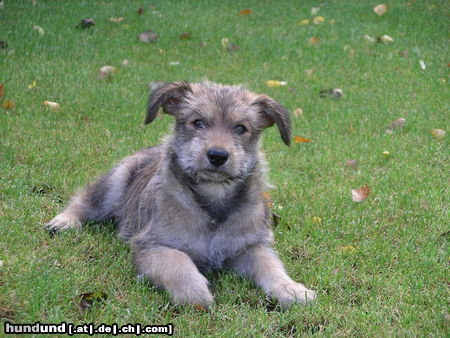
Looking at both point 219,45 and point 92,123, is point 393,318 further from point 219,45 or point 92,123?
point 219,45

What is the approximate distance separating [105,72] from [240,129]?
5151 mm

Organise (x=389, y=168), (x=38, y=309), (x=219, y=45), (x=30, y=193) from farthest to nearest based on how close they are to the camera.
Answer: (x=219, y=45)
(x=389, y=168)
(x=30, y=193)
(x=38, y=309)

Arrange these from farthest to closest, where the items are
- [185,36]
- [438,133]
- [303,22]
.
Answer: [303,22]
[185,36]
[438,133]

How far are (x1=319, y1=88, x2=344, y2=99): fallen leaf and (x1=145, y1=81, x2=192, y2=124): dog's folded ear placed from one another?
458 centimetres

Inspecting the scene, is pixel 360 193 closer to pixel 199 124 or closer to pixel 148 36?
pixel 199 124

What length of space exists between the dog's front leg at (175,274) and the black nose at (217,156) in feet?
2.06

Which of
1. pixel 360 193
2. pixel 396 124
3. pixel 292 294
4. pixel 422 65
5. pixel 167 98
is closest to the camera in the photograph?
pixel 292 294

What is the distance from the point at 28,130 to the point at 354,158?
3.49m

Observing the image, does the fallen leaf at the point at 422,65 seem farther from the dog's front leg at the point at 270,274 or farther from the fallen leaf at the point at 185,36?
the dog's front leg at the point at 270,274

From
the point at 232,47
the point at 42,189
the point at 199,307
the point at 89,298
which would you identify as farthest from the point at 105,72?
the point at 199,307

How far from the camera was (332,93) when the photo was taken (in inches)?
344

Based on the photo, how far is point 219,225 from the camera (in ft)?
13.8

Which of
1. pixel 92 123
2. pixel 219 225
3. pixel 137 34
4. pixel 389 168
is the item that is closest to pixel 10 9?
pixel 137 34

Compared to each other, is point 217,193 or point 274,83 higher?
point 217,193
